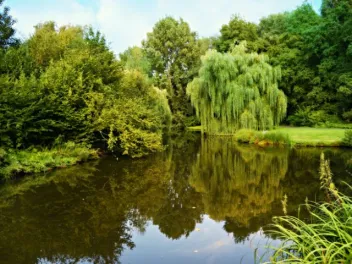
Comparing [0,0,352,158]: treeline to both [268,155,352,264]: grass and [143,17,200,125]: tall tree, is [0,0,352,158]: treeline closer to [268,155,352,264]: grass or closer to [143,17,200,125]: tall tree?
[143,17,200,125]: tall tree

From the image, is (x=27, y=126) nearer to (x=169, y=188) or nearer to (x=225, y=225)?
(x=169, y=188)

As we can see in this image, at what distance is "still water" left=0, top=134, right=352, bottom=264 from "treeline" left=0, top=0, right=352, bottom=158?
2.35 m

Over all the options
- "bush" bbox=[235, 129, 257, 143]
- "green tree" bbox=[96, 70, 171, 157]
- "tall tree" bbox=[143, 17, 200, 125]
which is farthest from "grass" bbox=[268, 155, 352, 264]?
"tall tree" bbox=[143, 17, 200, 125]

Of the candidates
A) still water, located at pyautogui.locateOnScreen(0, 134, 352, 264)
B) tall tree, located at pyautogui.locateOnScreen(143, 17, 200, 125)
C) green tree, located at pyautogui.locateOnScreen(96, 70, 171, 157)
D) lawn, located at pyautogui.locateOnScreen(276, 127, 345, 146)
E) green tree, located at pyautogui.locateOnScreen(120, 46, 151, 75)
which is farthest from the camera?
tall tree, located at pyautogui.locateOnScreen(143, 17, 200, 125)

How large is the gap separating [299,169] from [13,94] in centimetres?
1152

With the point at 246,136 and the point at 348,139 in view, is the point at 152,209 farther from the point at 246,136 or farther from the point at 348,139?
the point at 246,136

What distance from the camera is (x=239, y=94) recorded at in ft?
77.8

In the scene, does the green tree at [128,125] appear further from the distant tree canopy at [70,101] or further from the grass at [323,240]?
the grass at [323,240]

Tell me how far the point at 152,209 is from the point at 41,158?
6.95 m

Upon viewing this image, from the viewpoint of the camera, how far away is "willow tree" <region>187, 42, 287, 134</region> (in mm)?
23781

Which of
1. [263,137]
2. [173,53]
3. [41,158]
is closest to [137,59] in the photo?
[173,53]

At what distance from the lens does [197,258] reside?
5953 mm

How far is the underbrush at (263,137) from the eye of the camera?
806 inches

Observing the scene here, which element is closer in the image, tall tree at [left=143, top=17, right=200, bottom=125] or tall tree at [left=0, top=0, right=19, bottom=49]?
tall tree at [left=0, top=0, right=19, bottom=49]
